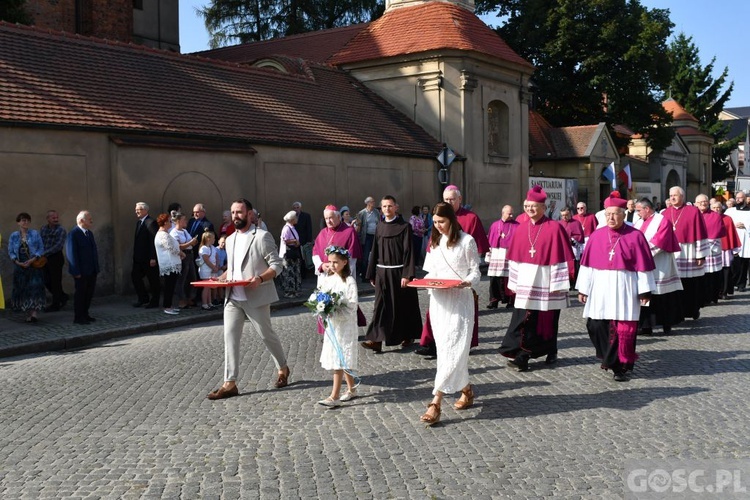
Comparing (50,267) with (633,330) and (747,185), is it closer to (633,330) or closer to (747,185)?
(633,330)

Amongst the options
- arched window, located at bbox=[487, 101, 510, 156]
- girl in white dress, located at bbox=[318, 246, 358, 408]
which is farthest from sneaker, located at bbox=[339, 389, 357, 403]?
arched window, located at bbox=[487, 101, 510, 156]

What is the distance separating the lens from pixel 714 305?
15.0m

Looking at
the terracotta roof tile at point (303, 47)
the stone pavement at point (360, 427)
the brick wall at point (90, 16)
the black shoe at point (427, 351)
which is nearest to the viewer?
the stone pavement at point (360, 427)

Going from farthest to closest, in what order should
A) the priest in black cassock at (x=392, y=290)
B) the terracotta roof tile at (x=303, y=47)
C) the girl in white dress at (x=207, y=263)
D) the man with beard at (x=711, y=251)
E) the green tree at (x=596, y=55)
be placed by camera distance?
the green tree at (x=596, y=55) < the terracotta roof tile at (x=303, y=47) < the girl in white dress at (x=207, y=263) < the man with beard at (x=711, y=251) < the priest in black cassock at (x=392, y=290)

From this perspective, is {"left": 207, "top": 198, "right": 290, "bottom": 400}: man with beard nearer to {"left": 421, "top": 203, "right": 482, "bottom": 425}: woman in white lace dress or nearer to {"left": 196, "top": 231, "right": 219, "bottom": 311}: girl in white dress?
{"left": 421, "top": 203, "right": 482, "bottom": 425}: woman in white lace dress

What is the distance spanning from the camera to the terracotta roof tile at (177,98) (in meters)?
15.9

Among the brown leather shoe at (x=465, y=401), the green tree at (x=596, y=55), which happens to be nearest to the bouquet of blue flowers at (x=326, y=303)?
the brown leather shoe at (x=465, y=401)

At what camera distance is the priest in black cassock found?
1012cm

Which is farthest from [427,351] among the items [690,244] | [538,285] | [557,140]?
[557,140]

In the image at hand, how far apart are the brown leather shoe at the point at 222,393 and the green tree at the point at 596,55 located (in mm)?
36145

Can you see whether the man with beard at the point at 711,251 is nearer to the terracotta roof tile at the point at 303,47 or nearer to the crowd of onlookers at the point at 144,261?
the crowd of onlookers at the point at 144,261

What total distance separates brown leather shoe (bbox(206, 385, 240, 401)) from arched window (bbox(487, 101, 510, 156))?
2241 centimetres

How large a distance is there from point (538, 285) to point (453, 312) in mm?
2131

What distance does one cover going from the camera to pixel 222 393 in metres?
7.89
